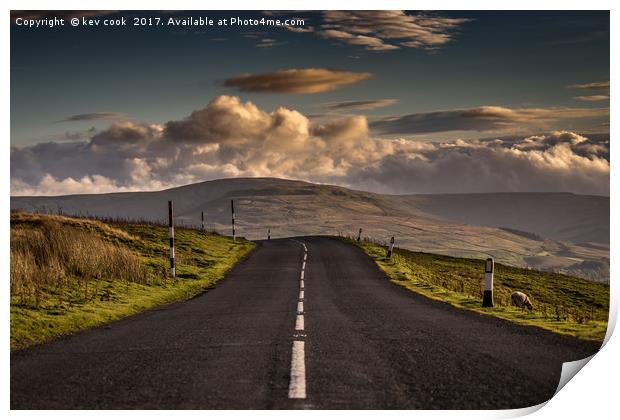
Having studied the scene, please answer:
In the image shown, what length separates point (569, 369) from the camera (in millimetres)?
9727

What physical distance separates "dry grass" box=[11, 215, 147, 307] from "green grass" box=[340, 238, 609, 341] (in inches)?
405

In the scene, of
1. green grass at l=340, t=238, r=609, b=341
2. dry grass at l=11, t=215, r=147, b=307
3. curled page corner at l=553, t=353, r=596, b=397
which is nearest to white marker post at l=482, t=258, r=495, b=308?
green grass at l=340, t=238, r=609, b=341

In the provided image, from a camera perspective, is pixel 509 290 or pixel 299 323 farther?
pixel 509 290

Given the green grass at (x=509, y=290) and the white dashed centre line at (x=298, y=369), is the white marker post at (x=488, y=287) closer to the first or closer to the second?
the green grass at (x=509, y=290)

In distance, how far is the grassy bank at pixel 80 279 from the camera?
14.1 m

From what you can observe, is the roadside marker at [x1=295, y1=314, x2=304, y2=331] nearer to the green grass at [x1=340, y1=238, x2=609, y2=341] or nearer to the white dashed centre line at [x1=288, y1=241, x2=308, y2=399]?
the white dashed centre line at [x1=288, y1=241, x2=308, y2=399]

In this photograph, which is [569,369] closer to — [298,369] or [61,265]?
[298,369]

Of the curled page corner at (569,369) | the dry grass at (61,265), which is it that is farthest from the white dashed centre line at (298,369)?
the dry grass at (61,265)

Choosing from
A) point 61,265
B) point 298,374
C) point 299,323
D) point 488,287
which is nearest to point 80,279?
point 61,265

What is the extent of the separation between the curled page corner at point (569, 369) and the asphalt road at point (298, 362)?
0.13 metres

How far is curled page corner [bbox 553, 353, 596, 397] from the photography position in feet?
29.9

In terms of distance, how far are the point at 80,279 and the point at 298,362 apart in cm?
1313

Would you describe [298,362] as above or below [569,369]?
above
